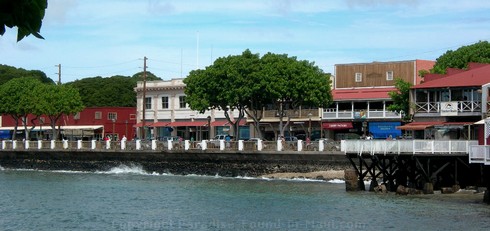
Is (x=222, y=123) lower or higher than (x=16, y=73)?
lower

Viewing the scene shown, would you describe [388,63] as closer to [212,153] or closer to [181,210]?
[212,153]

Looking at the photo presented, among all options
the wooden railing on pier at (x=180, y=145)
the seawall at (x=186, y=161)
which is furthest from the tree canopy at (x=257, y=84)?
the seawall at (x=186, y=161)

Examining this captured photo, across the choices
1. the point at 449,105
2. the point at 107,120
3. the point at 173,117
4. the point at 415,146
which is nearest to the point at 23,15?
the point at 415,146

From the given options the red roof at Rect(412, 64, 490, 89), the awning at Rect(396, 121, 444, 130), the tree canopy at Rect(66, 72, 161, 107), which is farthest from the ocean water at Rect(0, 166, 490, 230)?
the tree canopy at Rect(66, 72, 161, 107)

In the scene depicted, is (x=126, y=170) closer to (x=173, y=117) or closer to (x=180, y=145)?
(x=180, y=145)

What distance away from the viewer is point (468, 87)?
50938mm

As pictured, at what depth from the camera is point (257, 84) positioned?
7044 centimetres

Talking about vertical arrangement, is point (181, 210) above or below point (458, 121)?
below

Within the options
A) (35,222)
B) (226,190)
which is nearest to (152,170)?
(226,190)

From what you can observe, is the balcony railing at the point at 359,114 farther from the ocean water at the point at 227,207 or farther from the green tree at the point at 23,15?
the green tree at the point at 23,15

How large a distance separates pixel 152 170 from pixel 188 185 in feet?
52.1

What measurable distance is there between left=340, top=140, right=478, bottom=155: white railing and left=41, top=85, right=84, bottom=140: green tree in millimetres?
51051

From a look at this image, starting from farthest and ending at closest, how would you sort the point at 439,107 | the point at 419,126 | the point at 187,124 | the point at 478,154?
the point at 187,124, the point at 439,107, the point at 419,126, the point at 478,154

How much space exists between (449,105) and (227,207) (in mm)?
19642
